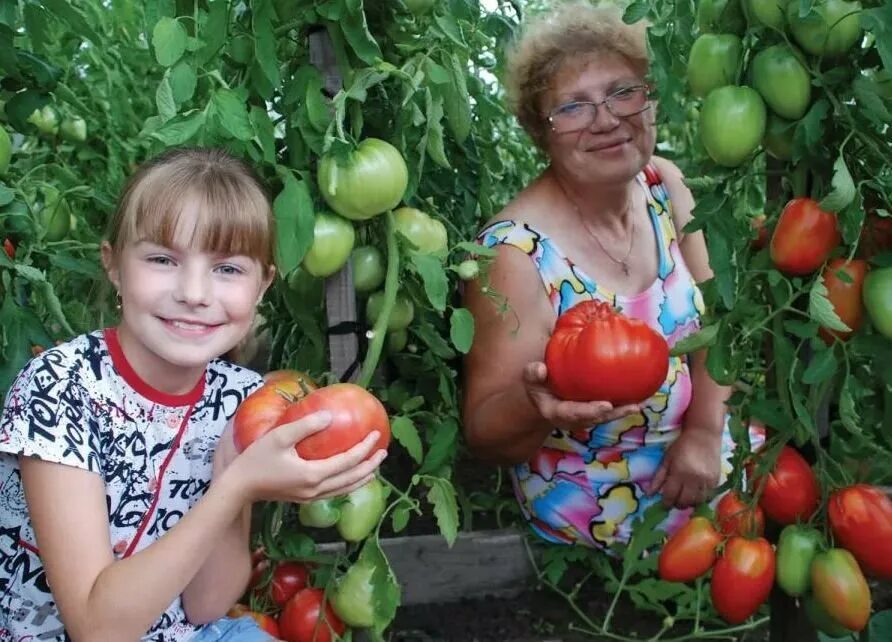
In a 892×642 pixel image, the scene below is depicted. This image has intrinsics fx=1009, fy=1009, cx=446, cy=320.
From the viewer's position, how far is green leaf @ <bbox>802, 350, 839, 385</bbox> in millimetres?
1318

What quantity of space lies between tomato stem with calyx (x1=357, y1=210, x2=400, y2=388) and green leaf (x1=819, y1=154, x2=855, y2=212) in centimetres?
62

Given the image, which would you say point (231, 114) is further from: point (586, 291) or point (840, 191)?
point (586, 291)

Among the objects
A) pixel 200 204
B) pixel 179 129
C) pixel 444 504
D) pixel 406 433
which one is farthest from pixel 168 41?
pixel 444 504

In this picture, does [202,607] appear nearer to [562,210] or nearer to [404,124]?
[404,124]

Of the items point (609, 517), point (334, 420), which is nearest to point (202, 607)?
point (334, 420)

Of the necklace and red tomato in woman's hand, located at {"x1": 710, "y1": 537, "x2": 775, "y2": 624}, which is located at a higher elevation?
the necklace

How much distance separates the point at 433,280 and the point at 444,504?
370mm

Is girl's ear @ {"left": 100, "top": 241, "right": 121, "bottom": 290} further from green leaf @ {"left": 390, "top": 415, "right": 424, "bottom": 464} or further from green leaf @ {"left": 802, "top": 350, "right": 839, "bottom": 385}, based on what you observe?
green leaf @ {"left": 802, "top": 350, "right": 839, "bottom": 385}

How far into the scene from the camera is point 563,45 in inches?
84.7

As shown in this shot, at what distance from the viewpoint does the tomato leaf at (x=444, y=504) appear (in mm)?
1564

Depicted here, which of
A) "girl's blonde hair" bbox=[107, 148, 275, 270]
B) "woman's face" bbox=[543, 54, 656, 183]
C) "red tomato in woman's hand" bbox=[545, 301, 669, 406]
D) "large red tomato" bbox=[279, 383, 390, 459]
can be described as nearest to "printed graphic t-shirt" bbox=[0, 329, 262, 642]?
"girl's blonde hair" bbox=[107, 148, 275, 270]

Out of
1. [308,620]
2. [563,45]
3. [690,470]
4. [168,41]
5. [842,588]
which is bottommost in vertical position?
[690,470]

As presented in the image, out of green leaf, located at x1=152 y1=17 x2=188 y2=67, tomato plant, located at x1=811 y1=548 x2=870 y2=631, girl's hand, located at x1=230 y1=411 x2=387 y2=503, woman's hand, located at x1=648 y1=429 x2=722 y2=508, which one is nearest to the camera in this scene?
girl's hand, located at x1=230 y1=411 x2=387 y2=503

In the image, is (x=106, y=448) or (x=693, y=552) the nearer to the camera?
(x=106, y=448)
